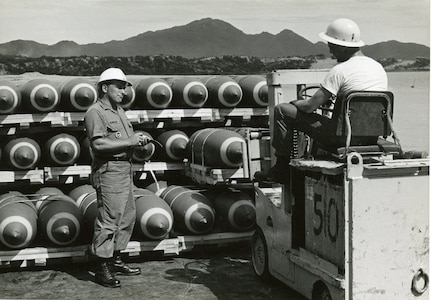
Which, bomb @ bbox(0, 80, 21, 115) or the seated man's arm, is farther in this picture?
bomb @ bbox(0, 80, 21, 115)

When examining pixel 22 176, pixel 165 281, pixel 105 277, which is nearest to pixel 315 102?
pixel 165 281

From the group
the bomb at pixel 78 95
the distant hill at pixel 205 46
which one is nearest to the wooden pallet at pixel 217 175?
the bomb at pixel 78 95

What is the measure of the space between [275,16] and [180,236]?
247 centimetres

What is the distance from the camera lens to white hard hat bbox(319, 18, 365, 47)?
4.67 meters

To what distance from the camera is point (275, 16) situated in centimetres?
618

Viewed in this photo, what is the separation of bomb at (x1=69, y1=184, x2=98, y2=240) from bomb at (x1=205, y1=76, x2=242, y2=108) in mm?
1835

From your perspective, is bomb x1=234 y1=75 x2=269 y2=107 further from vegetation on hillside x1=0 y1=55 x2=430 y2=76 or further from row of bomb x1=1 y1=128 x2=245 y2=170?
vegetation on hillside x1=0 y1=55 x2=430 y2=76

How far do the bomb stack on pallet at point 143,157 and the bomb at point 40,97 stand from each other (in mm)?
12

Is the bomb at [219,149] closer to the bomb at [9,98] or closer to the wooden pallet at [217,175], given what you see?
the wooden pallet at [217,175]

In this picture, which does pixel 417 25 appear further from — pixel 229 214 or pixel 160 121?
pixel 160 121

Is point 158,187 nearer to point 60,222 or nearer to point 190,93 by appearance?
point 190,93

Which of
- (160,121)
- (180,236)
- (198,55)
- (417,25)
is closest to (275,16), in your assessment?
(417,25)

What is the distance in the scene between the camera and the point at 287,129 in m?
4.99

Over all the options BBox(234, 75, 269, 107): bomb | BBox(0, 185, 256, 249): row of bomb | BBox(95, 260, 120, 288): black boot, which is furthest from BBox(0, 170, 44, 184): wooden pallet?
BBox(234, 75, 269, 107): bomb
